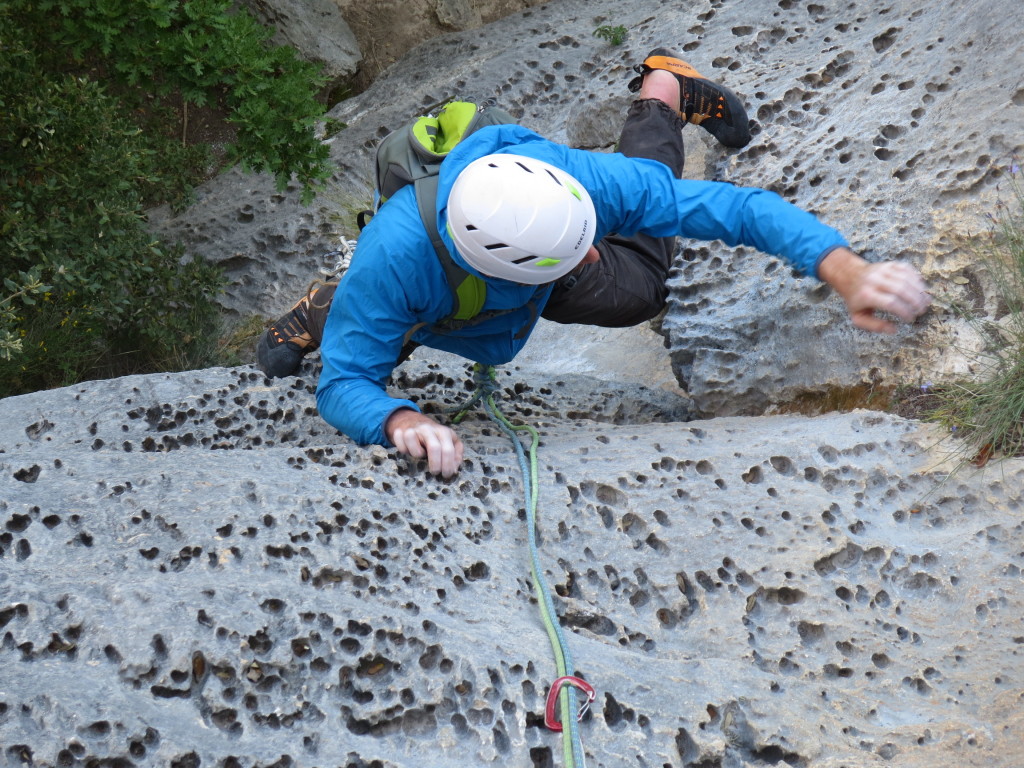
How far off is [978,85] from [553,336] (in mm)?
2965

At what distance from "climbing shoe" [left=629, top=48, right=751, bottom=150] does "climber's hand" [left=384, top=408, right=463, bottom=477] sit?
96.1 inches

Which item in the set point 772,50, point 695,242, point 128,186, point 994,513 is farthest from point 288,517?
Answer: point 772,50

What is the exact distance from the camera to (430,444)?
117 inches

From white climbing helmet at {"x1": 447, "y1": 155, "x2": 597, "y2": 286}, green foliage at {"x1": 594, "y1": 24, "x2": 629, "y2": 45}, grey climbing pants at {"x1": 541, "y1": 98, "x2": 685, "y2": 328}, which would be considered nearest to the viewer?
white climbing helmet at {"x1": 447, "y1": 155, "x2": 597, "y2": 286}

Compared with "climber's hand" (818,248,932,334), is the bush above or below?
below

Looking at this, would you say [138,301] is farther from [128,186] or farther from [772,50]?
[772,50]

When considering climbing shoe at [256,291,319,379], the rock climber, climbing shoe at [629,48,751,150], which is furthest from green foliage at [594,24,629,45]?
climbing shoe at [256,291,319,379]

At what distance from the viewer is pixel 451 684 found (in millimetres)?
2314

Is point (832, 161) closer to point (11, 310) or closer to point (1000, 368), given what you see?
point (1000, 368)

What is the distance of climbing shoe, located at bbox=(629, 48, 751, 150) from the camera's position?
182 inches

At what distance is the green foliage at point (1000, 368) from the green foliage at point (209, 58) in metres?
3.32

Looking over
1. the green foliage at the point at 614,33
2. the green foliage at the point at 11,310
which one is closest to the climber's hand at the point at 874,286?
the green foliage at the point at 11,310

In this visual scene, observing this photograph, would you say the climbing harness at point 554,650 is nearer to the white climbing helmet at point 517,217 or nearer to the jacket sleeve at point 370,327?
the jacket sleeve at point 370,327

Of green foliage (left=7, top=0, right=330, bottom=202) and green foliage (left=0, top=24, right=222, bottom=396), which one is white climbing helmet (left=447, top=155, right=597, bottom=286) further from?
green foliage (left=0, top=24, right=222, bottom=396)
